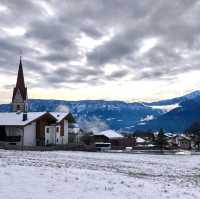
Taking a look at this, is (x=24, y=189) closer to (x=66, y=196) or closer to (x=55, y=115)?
(x=66, y=196)

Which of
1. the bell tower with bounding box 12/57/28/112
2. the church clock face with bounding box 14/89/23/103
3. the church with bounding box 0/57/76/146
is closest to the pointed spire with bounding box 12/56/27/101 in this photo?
the bell tower with bounding box 12/57/28/112

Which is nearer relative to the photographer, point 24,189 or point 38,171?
point 24,189

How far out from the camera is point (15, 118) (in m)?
83.7

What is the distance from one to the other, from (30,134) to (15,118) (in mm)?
4533

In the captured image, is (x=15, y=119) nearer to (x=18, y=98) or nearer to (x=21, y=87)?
(x=18, y=98)

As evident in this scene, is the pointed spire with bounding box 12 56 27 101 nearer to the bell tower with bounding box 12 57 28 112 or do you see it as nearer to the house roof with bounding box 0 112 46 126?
the bell tower with bounding box 12 57 28 112

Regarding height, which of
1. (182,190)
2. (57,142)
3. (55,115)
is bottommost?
(182,190)

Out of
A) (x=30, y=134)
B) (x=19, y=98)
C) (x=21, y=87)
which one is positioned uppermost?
(x=21, y=87)

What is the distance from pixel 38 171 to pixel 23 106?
8603 cm

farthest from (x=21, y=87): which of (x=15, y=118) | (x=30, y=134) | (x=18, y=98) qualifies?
(x=30, y=134)

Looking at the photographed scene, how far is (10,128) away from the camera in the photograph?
81.8 meters

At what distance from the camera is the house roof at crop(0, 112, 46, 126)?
266 ft

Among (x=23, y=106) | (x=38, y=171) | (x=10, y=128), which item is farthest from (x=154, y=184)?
(x=23, y=106)

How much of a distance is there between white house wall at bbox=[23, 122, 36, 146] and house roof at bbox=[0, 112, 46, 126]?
1347mm
